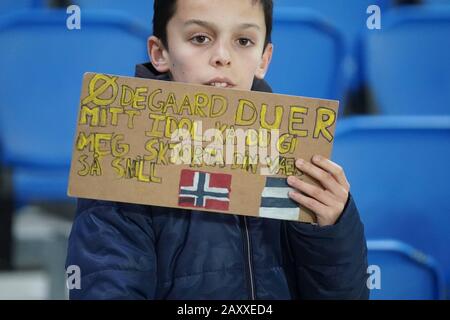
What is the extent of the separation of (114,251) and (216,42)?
28 centimetres

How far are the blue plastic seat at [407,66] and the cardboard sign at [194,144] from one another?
47 cm

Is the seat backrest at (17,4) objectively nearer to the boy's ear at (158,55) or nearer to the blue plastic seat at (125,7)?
the blue plastic seat at (125,7)

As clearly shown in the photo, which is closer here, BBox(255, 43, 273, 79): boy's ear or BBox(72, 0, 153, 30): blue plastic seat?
BBox(255, 43, 273, 79): boy's ear

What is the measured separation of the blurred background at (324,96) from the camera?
122 cm

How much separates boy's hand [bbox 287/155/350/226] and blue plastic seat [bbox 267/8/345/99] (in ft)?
0.65

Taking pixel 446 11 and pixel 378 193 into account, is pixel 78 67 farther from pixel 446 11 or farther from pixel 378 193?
pixel 446 11

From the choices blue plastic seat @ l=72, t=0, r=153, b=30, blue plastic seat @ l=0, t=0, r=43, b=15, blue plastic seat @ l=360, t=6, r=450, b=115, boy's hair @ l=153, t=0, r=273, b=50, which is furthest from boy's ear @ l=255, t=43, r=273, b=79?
blue plastic seat @ l=0, t=0, r=43, b=15

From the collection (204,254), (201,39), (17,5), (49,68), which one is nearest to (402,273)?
(204,254)

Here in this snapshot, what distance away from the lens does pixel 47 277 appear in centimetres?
132

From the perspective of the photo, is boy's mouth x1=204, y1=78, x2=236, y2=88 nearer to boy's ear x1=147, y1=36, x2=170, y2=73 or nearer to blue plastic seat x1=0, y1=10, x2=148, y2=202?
boy's ear x1=147, y1=36, x2=170, y2=73

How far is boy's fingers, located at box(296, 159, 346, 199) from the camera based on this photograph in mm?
969

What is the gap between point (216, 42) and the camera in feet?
→ 3.29
